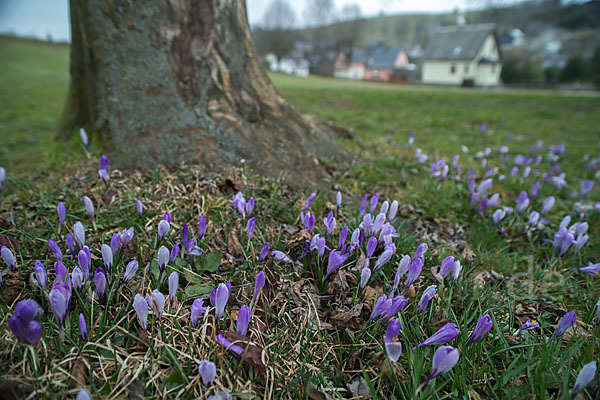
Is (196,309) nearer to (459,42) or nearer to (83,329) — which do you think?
(83,329)

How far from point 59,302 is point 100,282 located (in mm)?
189

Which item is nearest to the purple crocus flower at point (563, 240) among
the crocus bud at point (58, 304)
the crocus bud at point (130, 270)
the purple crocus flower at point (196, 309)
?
the purple crocus flower at point (196, 309)

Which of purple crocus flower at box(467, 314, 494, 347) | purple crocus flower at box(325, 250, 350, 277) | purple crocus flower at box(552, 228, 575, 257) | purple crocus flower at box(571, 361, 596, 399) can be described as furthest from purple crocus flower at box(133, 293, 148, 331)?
purple crocus flower at box(552, 228, 575, 257)

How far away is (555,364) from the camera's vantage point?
136 centimetres

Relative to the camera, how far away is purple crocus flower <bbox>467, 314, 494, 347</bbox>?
1306 mm

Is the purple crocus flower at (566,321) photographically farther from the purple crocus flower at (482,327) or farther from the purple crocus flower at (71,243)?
the purple crocus flower at (71,243)

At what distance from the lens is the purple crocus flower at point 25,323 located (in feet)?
3.56

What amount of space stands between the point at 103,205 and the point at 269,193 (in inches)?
44.9

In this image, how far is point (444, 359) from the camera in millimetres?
1145

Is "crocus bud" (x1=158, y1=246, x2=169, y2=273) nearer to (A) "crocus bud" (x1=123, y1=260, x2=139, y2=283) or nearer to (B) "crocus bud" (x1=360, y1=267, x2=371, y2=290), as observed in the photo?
(A) "crocus bud" (x1=123, y1=260, x2=139, y2=283)

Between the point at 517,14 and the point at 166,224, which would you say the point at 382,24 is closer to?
the point at 517,14

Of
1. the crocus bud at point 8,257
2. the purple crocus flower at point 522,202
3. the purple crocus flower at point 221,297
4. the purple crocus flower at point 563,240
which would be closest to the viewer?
the purple crocus flower at point 221,297

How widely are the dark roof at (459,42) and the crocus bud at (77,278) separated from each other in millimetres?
56014

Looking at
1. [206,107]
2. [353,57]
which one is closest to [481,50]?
[353,57]
